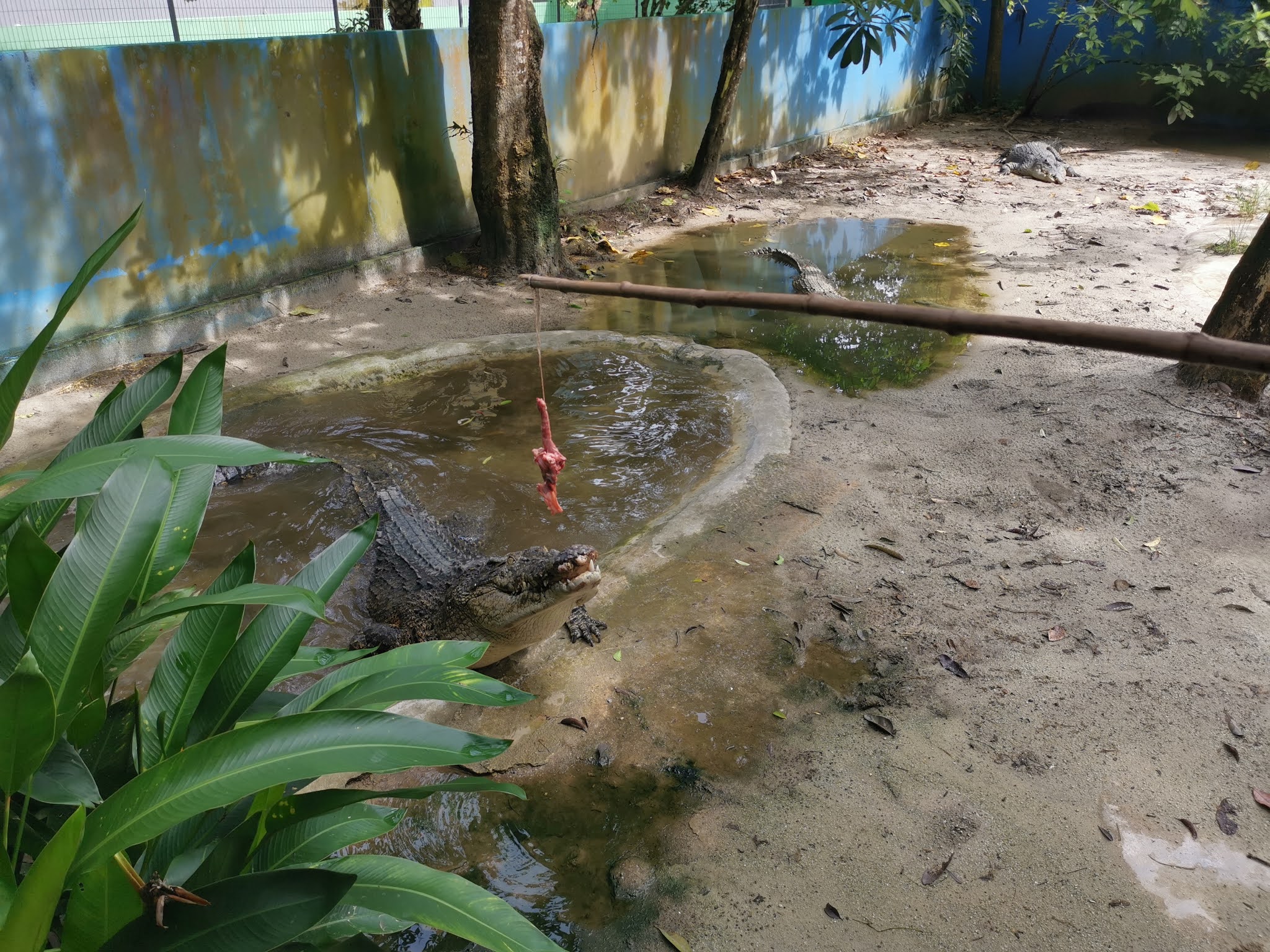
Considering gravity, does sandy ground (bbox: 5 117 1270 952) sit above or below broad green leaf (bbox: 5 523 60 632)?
below

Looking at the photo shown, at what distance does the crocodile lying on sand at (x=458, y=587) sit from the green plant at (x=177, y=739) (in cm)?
97

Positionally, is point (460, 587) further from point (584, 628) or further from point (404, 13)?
point (404, 13)

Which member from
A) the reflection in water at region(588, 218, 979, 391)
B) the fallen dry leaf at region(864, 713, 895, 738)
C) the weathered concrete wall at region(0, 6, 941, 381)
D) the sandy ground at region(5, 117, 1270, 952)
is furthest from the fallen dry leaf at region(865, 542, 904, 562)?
the weathered concrete wall at region(0, 6, 941, 381)

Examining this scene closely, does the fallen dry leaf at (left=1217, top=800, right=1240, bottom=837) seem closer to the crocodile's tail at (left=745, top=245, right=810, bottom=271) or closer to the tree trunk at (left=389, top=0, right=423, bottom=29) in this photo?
the crocodile's tail at (left=745, top=245, right=810, bottom=271)

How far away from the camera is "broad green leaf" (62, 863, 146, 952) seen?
1.03 m

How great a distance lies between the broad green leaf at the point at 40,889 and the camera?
0.92 m

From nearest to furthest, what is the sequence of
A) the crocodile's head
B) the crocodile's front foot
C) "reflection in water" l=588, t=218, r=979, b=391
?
the crocodile's head < the crocodile's front foot < "reflection in water" l=588, t=218, r=979, b=391

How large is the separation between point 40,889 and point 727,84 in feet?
29.5

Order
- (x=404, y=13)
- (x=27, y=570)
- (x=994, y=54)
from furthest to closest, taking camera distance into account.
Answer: (x=994, y=54) < (x=404, y=13) < (x=27, y=570)

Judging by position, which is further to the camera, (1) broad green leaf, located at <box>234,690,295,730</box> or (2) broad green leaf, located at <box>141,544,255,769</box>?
(1) broad green leaf, located at <box>234,690,295,730</box>

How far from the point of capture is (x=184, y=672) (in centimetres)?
132

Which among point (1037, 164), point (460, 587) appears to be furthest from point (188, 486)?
point (1037, 164)

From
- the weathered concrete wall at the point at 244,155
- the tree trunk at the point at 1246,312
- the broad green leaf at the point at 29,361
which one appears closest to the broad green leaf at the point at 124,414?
the broad green leaf at the point at 29,361

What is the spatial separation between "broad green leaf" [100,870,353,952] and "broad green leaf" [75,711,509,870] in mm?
123
